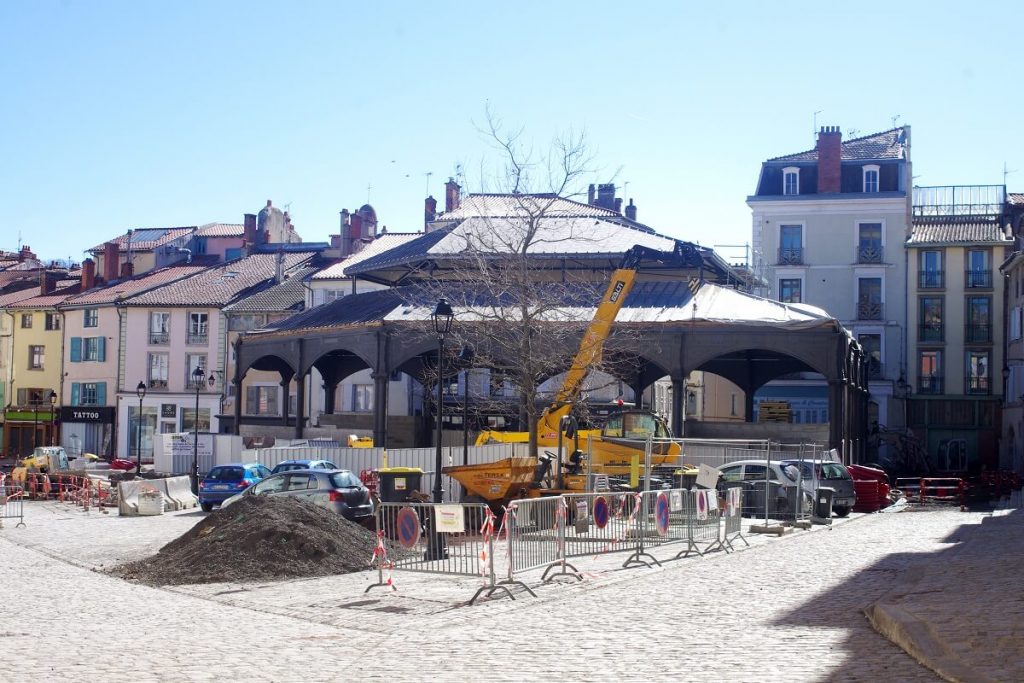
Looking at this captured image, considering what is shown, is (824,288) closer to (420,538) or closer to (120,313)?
(120,313)

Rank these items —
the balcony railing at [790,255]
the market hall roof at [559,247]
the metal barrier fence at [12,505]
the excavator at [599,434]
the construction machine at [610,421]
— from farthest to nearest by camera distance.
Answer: the balcony railing at [790,255]
the market hall roof at [559,247]
the metal barrier fence at [12,505]
the construction machine at [610,421]
the excavator at [599,434]

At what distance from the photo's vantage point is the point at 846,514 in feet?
99.7

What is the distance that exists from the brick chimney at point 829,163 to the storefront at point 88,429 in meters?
39.5

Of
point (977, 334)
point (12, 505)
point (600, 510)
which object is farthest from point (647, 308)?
point (977, 334)

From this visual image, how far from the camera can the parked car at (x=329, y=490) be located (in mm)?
24219

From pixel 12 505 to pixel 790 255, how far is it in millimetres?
37976

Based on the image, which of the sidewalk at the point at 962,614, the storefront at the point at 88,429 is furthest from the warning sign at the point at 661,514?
the storefront at the point at 88,429

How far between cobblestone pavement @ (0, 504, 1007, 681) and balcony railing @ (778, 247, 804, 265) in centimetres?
4208

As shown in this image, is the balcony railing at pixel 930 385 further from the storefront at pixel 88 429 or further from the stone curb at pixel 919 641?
the stone curb at pixel 919 641

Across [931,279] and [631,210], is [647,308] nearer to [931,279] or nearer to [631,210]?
[931,279]

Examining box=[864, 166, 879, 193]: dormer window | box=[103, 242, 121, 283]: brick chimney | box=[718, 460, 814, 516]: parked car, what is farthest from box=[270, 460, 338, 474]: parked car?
box=[103, 242, 121, 283]: brick chimney

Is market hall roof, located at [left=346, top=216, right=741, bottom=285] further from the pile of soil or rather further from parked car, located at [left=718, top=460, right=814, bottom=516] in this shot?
the pile of soil

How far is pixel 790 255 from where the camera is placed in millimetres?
60469

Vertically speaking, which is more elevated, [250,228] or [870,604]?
[250,228]
